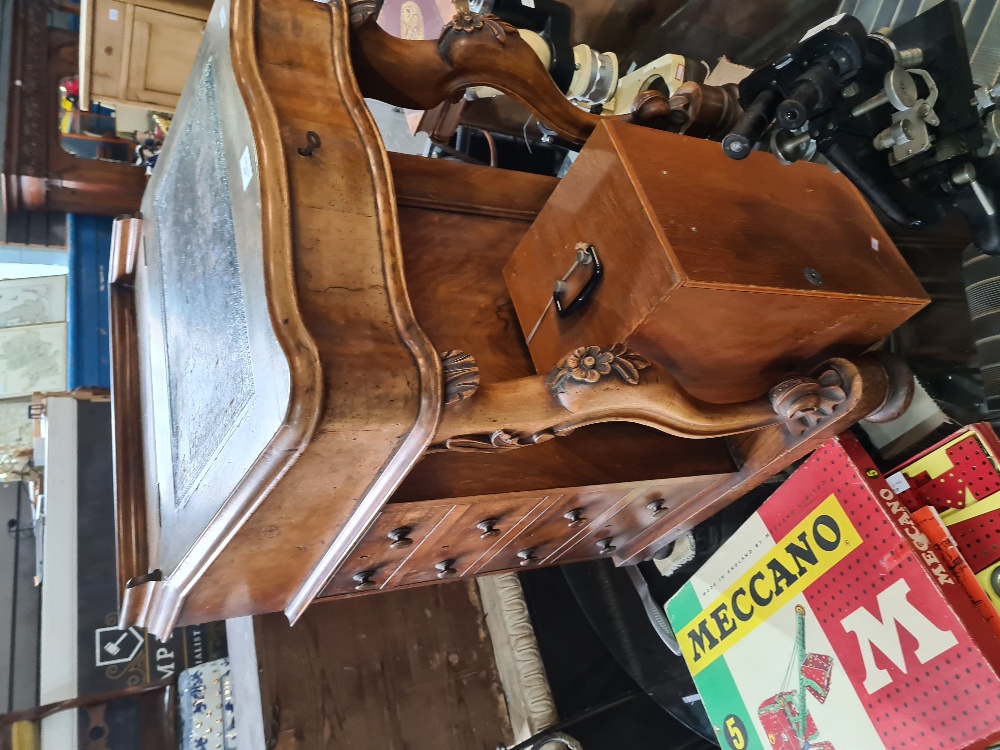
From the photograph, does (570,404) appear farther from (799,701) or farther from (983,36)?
(983,36)

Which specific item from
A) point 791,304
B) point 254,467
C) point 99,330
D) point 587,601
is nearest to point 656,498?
point 791,304

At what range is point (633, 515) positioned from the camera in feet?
5.49

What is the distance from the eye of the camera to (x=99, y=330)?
3168 millimetres

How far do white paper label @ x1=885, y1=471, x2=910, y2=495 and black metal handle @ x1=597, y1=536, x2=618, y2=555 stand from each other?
0.74 metres

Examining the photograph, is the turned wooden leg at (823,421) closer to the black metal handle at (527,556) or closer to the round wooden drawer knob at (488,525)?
the black metal handle at (527,556)

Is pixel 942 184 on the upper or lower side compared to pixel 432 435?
upper

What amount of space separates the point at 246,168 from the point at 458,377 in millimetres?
476

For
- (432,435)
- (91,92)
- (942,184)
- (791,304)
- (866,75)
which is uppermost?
(91,92)

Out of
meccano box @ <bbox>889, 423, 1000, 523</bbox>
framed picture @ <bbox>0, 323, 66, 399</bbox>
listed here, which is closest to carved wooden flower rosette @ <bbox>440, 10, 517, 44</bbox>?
meccano box @ <bbox>889, 423, 1000, 523</bbox>

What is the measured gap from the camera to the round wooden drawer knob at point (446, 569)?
1.61m

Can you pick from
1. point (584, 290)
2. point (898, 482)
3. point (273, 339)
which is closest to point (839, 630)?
point (898, 482)

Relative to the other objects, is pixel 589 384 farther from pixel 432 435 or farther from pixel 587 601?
pixel 587 601

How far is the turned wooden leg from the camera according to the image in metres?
1.26

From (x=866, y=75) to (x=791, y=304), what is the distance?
17.2 inches
